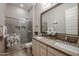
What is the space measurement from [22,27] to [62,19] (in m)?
0.82

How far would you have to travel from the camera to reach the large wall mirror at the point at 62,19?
1595mm

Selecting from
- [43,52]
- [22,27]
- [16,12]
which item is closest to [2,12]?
[16,12]

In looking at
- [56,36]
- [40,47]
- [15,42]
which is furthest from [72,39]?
[15,42]

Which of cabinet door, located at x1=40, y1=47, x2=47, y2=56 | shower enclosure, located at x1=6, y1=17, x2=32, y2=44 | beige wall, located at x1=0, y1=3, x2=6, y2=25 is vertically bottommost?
cabinet door, located at x1=40, y1=47, x2=47, y2=56

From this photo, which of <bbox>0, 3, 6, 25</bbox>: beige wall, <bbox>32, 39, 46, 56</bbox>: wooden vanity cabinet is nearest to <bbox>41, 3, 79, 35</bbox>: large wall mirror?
<bbox>32, 39, 46, 56</bbox>: wooden vanity cabinet

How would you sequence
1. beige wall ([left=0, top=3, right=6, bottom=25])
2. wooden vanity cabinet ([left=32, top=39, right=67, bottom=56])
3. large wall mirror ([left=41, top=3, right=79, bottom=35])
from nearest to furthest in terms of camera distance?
wooden vanity cabinet ([left=32, top=39, right=67, bottom=56])
large wall mirror ([left=41, top=3, right=79, bottom=35])
beige wall ([left=0, top=3, right=6, bottom=25])

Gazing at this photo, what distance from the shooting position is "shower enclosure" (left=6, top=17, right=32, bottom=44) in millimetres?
1758

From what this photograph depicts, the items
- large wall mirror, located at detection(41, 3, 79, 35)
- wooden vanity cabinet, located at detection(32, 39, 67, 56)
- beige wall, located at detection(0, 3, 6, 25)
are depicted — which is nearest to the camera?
wooden vanity cabinet, located at detection(32, 39, 67, 56)

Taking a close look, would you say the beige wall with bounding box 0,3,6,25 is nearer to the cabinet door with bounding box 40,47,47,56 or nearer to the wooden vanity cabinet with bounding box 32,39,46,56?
the wooden vanity cabinet with bounding box 32,39,46,56

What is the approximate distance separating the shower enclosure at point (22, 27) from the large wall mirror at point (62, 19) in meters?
0.32

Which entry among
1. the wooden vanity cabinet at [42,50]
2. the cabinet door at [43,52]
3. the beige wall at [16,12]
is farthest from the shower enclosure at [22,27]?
the cabinet door at [43,52]

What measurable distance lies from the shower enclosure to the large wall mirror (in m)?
0.32

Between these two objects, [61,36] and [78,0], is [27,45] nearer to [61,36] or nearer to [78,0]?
[61,36]

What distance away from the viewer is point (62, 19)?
1.79 m
